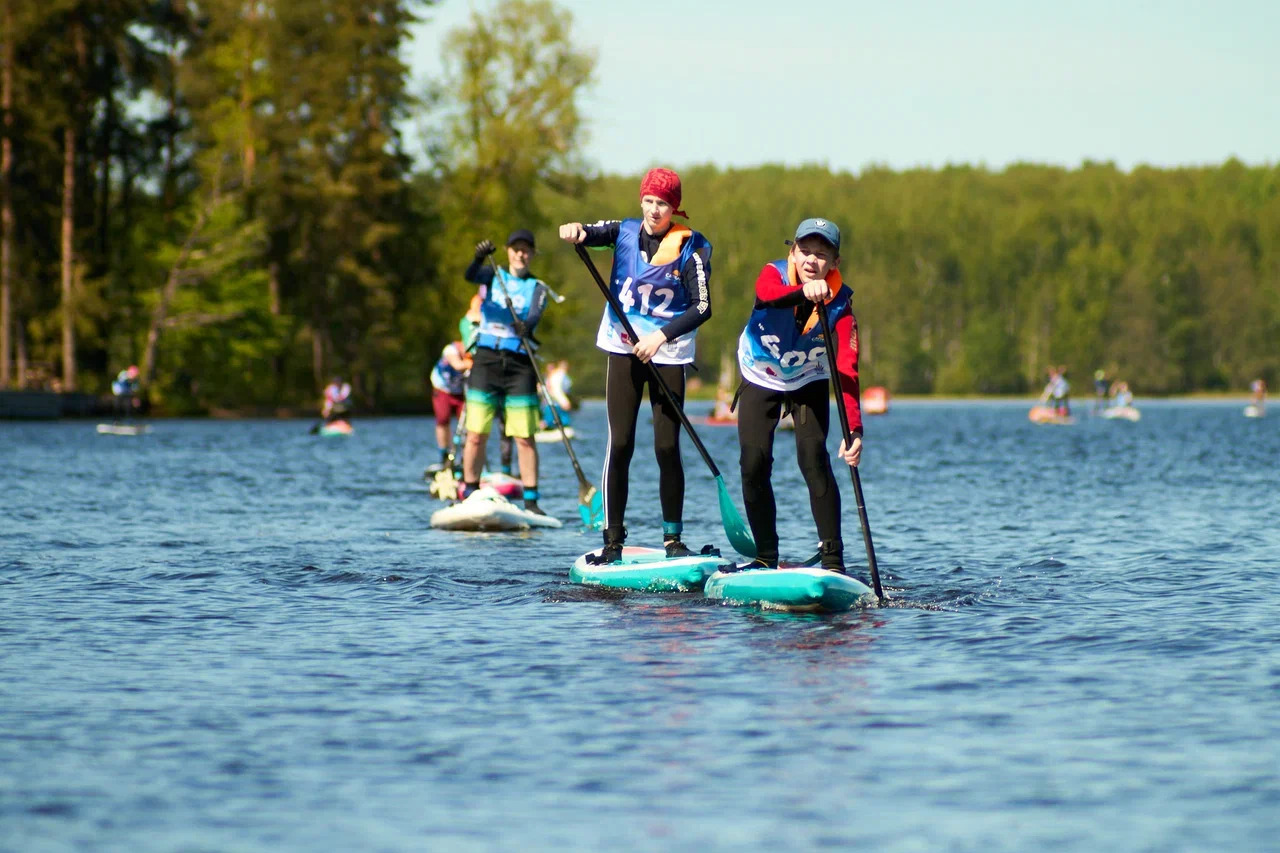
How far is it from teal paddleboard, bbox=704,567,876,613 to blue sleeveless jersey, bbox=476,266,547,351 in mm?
5102

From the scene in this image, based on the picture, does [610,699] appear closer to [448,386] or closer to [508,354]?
[508,354]

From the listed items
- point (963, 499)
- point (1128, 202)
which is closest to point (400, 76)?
point (963, 499)

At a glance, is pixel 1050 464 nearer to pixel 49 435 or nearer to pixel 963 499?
pixel 963 499

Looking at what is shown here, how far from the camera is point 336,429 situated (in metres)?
44.2

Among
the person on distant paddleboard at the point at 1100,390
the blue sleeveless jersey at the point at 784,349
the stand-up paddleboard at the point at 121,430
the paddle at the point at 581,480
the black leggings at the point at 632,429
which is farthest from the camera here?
the person on distant paddleboard at the point at 1100,390

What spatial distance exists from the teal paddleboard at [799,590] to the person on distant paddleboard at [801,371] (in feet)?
0.78

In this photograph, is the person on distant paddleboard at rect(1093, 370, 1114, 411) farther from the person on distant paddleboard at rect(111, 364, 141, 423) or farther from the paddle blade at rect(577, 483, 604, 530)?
the paddle blade at rect(577, 483, 604, 530)

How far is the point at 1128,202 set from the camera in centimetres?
16562

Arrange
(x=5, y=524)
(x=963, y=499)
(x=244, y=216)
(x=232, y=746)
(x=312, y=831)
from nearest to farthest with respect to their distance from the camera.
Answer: (x=312, y=831) < (x=232, y=746) < (x=5, y=524) < (x=963, y=499) < (x=244, y=216)

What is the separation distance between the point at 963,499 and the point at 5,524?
10.1 metres

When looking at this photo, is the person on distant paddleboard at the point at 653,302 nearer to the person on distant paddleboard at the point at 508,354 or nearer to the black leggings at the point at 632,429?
the black leggings at the point at 632,429

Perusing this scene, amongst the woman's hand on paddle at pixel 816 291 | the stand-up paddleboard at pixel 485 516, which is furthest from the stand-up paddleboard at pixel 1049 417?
the woman's hand on paddle at pixel 816 291

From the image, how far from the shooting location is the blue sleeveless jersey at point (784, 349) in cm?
941

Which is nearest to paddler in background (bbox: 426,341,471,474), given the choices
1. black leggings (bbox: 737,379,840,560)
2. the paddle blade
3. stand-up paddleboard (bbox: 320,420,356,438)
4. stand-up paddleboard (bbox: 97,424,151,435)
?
the paddle blade
